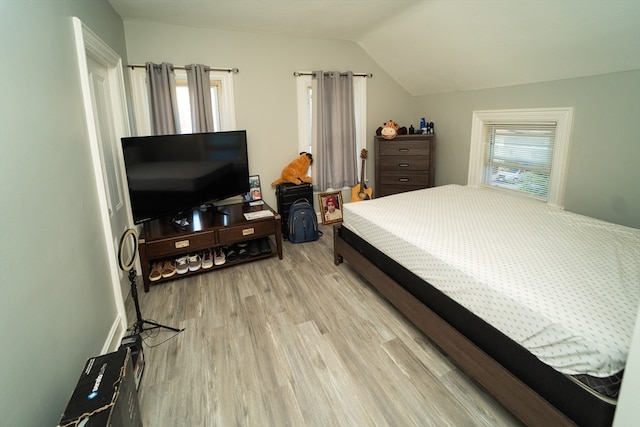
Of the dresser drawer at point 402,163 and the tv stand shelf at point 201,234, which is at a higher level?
the dresser drawer at point 402,163

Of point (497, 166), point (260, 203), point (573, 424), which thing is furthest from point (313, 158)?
point (573, 424)

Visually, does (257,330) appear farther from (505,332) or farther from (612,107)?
(612,107)

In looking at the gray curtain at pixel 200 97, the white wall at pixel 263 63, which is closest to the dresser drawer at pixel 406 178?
the white wall at pixel 263 63

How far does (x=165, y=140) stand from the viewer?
9.00 feet

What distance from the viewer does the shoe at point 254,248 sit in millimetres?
3274

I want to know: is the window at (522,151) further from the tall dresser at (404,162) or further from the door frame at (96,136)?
the door frame at (96,136)

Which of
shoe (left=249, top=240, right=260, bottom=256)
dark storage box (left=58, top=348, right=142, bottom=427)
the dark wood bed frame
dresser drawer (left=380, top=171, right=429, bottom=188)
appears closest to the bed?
the dark wood bed frame

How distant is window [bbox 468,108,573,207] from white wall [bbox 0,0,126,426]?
12.4ft

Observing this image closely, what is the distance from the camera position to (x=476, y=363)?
→ 1.62 meters

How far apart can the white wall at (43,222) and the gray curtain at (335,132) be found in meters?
2.56

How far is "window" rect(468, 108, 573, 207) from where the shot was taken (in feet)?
9.91

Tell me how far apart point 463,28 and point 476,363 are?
2876 mm

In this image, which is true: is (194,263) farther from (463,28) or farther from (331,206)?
(463,28)

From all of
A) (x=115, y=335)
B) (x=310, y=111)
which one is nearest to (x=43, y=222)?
(x=115, y=335)
